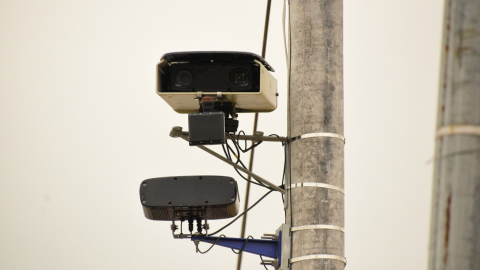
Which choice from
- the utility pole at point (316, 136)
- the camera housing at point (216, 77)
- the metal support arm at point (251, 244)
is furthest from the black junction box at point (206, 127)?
the metal support arm at point (251, 244)

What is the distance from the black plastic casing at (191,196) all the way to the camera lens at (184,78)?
45 centimetres

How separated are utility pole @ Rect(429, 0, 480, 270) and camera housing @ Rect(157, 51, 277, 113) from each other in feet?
7.45

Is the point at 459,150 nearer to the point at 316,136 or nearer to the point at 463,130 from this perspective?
the point at 463,130

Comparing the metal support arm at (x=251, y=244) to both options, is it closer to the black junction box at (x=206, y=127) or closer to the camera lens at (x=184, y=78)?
the black junction box at (x=206, y=127)

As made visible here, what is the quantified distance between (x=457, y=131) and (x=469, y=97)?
65 mm

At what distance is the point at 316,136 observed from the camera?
369 cm

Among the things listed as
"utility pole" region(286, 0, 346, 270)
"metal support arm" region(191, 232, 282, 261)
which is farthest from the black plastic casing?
"utility pole" region(286, 0, 346, 270)

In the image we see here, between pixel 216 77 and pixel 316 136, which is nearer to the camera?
pixel 316 136

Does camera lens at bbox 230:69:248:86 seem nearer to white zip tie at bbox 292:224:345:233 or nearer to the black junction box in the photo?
the black junction box

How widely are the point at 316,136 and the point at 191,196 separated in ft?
2.14

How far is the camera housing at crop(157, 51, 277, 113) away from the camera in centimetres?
375

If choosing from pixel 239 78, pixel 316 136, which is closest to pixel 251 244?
pixel 316 136

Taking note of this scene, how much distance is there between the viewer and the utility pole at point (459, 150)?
4.74 feet

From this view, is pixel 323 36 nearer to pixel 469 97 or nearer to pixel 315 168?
pixel 315 168
